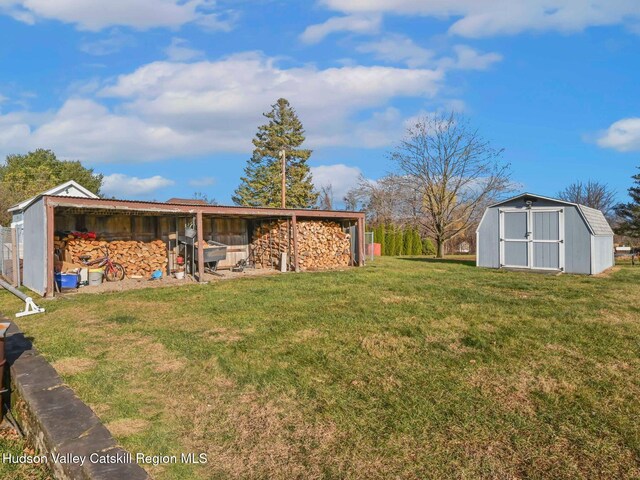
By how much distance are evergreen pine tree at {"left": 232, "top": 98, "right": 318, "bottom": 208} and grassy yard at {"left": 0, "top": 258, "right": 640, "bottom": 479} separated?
86.3ft

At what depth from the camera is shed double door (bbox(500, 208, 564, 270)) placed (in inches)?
483

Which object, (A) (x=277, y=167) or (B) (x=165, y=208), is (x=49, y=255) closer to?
(B) (x=165, y=208)

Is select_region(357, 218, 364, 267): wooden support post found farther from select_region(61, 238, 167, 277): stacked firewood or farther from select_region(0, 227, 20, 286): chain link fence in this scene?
select_region(0, 227, 20, 286): chain link fence

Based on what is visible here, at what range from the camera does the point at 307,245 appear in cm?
1459

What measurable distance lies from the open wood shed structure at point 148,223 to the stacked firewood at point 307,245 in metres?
0.17

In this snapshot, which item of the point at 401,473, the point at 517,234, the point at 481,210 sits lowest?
the point at 401,473

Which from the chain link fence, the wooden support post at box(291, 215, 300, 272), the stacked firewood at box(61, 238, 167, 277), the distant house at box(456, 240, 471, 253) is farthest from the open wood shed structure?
the distant house at box(456, 240, 471, 253)

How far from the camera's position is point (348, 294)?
8211 mm

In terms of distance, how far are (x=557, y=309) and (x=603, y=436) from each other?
4113mm

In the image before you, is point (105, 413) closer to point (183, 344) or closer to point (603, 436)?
point (183, 344)

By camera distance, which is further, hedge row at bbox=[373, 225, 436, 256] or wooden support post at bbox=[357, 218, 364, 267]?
hedge row at bbox=[373, 225, 436, 256]

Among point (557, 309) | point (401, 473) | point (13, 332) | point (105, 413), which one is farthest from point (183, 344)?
point (557, 309)

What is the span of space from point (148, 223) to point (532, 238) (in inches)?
474

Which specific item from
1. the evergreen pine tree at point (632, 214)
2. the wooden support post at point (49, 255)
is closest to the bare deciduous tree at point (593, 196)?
the evergreen pine tree at point (632, 214)
